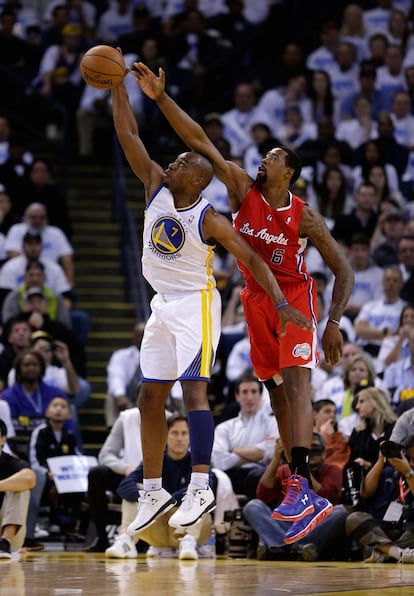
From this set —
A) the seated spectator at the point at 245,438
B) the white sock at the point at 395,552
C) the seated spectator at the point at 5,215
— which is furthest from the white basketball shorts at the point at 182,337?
the seated spectator at the point at 5,215

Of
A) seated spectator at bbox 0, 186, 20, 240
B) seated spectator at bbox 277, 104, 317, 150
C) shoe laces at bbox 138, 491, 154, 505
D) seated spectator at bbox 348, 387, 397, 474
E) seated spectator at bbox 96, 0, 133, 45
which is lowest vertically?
shoe laces at bbox 138, 491, 154, 505

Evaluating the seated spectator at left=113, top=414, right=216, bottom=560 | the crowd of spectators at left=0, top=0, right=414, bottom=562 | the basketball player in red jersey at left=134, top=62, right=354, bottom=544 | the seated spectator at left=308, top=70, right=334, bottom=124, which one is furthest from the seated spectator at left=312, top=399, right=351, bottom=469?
the seated spectator at left=308, top=70, right=334, bottom=124

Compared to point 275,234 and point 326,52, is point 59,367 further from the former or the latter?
point 326,52

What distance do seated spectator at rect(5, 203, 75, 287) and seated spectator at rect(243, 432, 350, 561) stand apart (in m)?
5.61

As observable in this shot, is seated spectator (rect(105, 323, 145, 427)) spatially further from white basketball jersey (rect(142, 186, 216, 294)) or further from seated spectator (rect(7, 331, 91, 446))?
white basketball jersey (rect(142, 186, 216, 294))

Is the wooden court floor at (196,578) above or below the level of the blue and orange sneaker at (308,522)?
below

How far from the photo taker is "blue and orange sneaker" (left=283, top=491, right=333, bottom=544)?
7.41m

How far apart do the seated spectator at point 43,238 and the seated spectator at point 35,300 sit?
663 mm

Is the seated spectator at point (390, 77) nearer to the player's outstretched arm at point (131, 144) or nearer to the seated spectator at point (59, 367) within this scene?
the seated spectator at point (59, 367)

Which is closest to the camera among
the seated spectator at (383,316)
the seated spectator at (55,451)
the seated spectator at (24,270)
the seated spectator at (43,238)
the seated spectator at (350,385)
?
the seated spectator at (350,385)

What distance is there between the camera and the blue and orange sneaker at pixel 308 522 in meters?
7.41

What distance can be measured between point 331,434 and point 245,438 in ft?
3.93

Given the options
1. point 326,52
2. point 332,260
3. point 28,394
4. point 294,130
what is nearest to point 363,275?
point 294,130

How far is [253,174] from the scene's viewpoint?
52.4 feet
